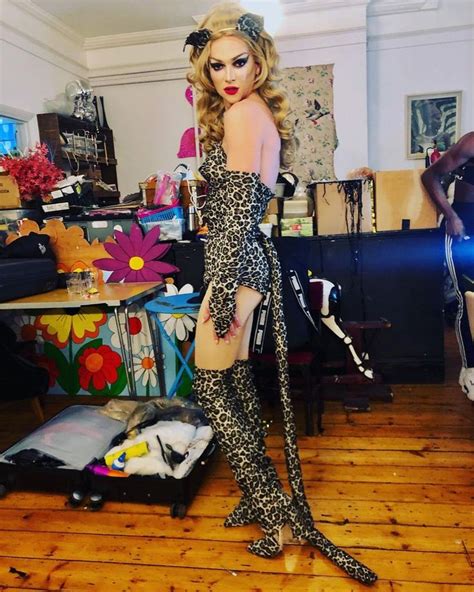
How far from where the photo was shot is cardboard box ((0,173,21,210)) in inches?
113

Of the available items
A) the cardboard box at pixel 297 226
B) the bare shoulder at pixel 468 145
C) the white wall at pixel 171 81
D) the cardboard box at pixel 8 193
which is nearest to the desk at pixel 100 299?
the cardboard box at pixel 8 193

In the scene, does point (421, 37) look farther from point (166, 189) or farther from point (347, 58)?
point (166, 189)

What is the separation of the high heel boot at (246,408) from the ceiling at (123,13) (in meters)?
4.37

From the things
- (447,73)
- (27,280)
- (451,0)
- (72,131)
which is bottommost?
(27,280)

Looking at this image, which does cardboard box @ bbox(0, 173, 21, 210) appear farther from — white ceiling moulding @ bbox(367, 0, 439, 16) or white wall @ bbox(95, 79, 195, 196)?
white ceiling moulding @ bbox(367, 0, 439, 16)

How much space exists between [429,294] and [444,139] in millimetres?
3047

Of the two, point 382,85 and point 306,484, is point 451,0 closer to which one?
point 382,85

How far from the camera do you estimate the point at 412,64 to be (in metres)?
5.17

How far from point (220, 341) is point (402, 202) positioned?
1799 millimetres

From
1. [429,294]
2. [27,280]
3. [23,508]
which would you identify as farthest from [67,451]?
[429,294]

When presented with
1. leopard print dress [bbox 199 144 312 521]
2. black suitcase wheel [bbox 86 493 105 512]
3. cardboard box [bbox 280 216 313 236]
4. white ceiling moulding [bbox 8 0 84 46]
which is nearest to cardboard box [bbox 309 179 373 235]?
cardboard box [bbox 280 216 313 236]

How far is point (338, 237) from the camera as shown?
2.90 m

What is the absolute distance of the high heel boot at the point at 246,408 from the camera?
1687 mm

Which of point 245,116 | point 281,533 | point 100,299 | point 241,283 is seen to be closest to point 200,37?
point 245,116
